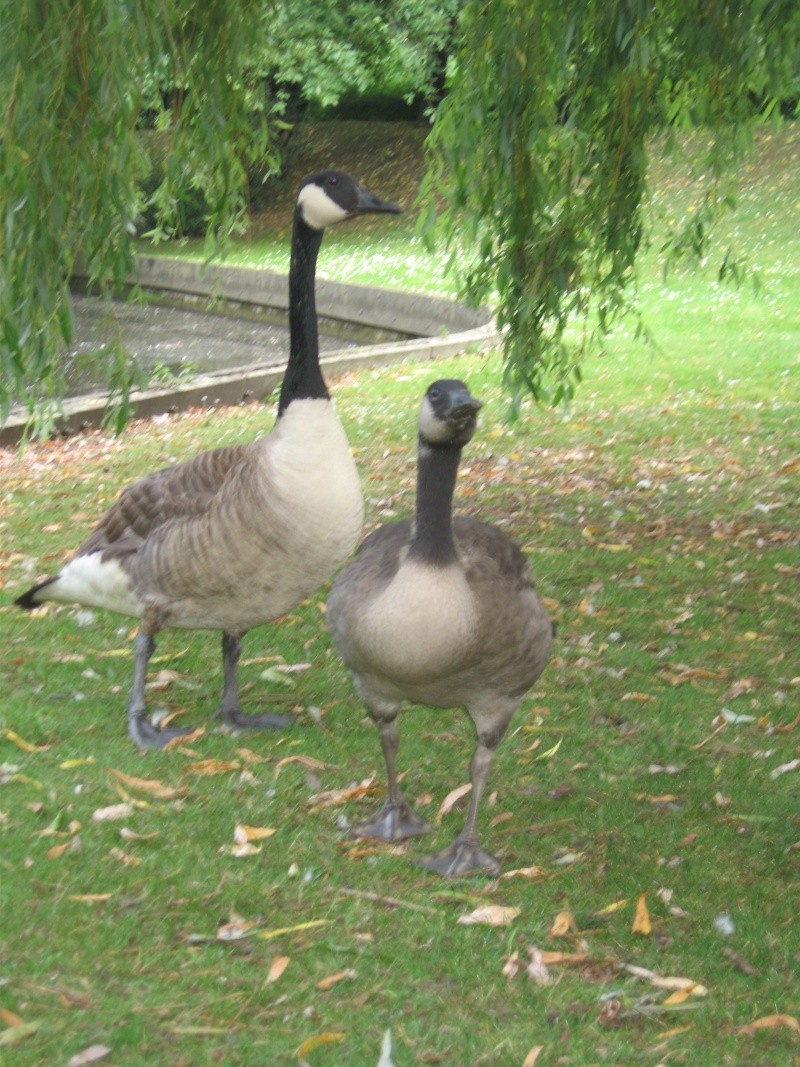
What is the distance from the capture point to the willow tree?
6.82 metres

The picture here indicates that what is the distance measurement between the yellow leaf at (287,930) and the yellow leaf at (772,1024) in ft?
4.41

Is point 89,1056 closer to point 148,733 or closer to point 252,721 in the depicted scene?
point 148,733

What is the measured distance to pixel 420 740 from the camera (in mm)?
5848

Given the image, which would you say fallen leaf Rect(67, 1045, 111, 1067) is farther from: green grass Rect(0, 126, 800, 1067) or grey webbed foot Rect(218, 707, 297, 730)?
grey webbed foot Rect(218, 707, 297, 730)

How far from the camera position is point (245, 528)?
548cm

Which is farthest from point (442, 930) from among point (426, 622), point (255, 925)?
point (426, 622)

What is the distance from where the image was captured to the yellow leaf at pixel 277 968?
3.95 metres

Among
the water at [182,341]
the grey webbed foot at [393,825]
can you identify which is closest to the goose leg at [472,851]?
the grey webbed foot at [393,825]

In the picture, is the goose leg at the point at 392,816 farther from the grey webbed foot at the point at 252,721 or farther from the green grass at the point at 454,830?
the grey webbed foot at the point at 252,721

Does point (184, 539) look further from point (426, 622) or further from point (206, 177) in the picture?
point (206, 177)

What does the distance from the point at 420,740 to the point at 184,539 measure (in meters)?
1.36

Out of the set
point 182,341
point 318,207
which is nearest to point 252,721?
point 318,207

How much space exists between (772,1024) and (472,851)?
1241 mm

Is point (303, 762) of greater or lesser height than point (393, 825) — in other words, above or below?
below
